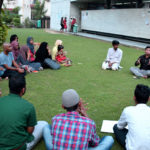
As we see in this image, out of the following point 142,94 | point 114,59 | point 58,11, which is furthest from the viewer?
point 58,11

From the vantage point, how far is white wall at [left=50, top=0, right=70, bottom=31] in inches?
990

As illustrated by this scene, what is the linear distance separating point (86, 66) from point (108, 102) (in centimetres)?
353

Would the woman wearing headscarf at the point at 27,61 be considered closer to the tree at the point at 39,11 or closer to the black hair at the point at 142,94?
the black hair at the point at 142,94

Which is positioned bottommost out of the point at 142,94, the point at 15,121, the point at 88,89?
the point at 88,89

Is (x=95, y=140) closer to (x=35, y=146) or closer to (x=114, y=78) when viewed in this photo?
(x=35, y=146)

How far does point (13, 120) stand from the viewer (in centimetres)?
223

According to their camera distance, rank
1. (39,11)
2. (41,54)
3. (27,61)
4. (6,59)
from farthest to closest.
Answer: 1. (39,11)
2. (41,54)
3. (27,61)
4. (6,59)

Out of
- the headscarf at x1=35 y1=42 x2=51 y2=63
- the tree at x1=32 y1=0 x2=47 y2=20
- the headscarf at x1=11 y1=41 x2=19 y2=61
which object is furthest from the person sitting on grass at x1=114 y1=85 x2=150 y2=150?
the tree at x1=32 y1=0 x2=47 y2=20

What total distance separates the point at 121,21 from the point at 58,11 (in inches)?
511

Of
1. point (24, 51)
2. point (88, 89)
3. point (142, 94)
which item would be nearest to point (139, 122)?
point (142, 94)

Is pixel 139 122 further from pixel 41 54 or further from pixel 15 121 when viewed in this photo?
pixel 41 54

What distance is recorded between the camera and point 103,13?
1962cm

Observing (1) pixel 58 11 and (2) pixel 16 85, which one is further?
(1) pixel 58 11

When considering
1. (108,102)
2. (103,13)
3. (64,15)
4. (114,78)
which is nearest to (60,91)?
(108,102)
